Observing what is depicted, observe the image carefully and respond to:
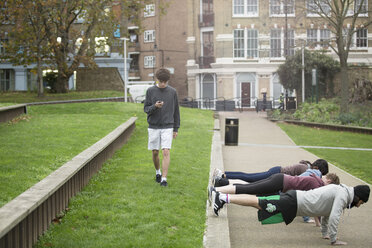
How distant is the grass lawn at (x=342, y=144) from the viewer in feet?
48.5

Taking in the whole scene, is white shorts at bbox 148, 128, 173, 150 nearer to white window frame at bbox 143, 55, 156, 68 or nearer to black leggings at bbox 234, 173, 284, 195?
black leggings at bbox 234, 173, 284, 195

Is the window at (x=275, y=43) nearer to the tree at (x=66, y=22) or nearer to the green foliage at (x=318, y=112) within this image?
the green foliage at (x=318, y=112)

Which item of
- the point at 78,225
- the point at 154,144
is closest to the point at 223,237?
the point at 78,225

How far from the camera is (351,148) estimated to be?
1981 cm

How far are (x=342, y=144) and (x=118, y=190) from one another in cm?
1369

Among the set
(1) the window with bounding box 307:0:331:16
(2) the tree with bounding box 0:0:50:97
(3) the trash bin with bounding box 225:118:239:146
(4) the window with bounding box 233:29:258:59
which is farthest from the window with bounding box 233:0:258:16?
(3) the trash bin with bounding box 225:118:239:146

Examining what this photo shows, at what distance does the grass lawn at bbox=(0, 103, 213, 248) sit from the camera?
673 centimetres

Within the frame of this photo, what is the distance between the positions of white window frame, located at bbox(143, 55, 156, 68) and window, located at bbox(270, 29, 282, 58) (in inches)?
732

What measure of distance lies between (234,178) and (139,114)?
16.9 m

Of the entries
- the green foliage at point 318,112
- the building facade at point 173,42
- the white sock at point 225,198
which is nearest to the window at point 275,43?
the building facade at point 173,42

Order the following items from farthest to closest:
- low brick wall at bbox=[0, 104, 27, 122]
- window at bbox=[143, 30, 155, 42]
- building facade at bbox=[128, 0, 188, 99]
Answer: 1. window at bbox=[143, 30, 155, 42]
2. building facade at bbox=[128, 0, 188, 99]
3. low brick wall at bbox=[0, 104, 27, 122]

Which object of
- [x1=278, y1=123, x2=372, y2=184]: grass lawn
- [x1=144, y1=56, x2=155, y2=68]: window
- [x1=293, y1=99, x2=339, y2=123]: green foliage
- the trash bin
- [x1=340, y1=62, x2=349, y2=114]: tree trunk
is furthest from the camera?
[x1=144, y1=56, x2=155, y2=68]: window

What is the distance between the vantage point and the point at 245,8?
171 ft

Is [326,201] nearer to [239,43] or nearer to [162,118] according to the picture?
[162,118]
